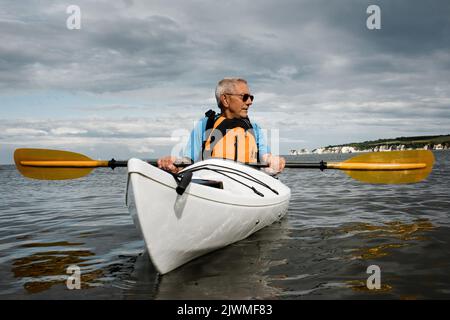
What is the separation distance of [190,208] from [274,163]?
2.70 metres

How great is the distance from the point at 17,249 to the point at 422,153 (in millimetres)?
6762

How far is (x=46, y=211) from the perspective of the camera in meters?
8.79

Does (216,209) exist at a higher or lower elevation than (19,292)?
higher

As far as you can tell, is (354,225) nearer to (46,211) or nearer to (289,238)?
(289,238)

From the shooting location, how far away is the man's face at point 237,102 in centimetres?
558

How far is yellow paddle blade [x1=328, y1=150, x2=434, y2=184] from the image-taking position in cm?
642

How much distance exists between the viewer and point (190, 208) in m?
3.52

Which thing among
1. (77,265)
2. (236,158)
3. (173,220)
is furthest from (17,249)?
(236,158)

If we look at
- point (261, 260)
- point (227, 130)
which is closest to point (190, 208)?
point (261, 260)

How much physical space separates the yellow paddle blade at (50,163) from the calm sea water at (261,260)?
97cm

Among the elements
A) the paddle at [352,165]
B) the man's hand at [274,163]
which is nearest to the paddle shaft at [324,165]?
the paddle at [352,165]

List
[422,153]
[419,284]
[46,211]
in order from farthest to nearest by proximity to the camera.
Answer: [46,211], [422,153], [419,284]

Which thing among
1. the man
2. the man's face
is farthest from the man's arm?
the man's face

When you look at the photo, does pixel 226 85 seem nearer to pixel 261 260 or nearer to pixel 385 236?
pixel 261 260
